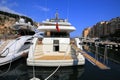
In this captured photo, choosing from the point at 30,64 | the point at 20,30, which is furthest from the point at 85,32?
the point at 30,64

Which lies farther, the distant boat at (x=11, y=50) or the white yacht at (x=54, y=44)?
the white yacht at (x=54, y=44)

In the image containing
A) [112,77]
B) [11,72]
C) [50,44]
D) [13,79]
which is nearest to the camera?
[13,79]

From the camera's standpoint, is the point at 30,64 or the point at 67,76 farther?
the point at 30,64

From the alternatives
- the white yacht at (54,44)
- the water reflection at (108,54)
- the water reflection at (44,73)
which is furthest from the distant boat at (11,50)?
the water reflection at (108,54)

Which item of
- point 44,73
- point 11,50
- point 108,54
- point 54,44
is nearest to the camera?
point 44,73

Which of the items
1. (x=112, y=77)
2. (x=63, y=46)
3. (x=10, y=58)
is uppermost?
(x=63, y=46)

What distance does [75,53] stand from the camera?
1267cm

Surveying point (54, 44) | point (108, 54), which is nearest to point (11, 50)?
point (54, 44)

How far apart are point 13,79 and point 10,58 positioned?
338cm

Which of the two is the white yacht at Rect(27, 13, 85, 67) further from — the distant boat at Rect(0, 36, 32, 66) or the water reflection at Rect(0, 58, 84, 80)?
the distant boat at Rect(0, 36, 32, 66)

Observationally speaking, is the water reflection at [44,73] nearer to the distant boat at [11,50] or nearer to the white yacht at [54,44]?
the distant boat at [11,50]

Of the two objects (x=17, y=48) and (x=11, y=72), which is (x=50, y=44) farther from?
(x=11, y=72)

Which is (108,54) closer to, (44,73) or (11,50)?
(11,50)

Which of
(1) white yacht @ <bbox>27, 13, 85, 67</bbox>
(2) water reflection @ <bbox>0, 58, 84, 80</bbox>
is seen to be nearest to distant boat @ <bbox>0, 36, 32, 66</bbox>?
(2) water reflection @ <bbox>0, 58, 84, 80</bbox>
